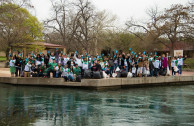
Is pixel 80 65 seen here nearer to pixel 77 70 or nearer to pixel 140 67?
pixel 77 70

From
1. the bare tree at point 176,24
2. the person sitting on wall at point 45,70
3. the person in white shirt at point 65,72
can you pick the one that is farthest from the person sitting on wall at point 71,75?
the bare tree at point 176,24

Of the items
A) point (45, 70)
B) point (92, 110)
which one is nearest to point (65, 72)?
point (45, 70)

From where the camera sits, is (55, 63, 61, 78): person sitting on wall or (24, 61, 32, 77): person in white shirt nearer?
(55, 63, 61, 78): person sitting on wall

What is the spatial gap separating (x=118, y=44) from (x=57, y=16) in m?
15.2

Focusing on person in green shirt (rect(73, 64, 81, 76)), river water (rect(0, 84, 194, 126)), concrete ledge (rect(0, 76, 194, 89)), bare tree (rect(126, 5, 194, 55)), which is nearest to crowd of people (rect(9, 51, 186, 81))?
person in green shirt (rect(73, 64, 81, 76))

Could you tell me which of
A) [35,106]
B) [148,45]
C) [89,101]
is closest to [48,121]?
[35,106]

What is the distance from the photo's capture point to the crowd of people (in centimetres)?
1756

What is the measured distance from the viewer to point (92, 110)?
10.7m

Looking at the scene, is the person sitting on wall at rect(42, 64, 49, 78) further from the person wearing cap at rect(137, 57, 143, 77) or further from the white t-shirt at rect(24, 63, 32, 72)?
the person wearing cap at rect(137, 57, 143, 77)

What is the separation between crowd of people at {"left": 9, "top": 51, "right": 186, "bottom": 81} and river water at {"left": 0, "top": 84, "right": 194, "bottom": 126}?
330cm

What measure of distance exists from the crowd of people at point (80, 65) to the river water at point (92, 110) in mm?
→ 3301

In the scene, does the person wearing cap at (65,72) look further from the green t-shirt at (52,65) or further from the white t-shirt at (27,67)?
the white t-shirt at (27,67)

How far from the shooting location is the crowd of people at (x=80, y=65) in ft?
57.6

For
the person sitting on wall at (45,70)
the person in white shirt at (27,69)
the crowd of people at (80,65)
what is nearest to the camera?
the crowd of people at (80,65)
